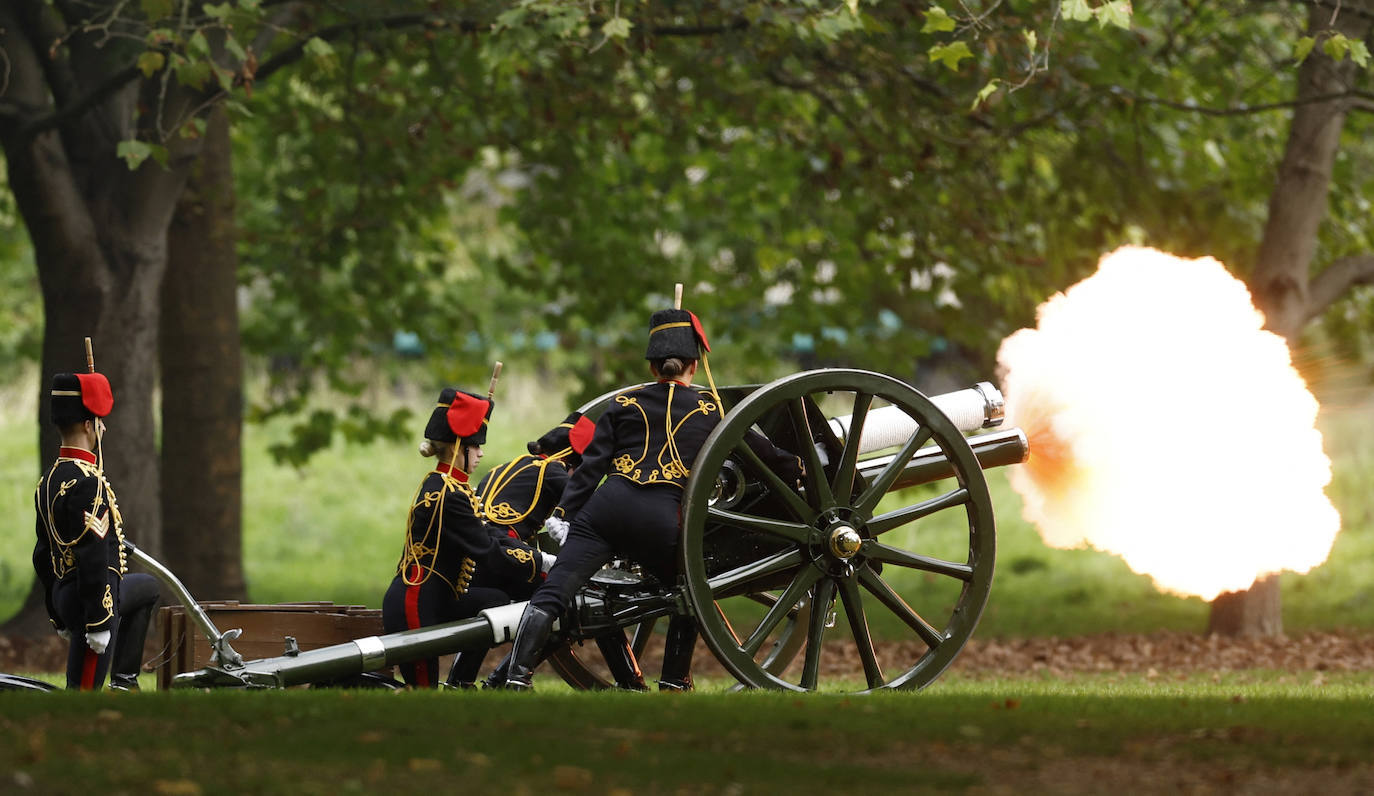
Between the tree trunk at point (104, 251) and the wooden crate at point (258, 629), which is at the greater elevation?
the tree trunk at point (104, 251)

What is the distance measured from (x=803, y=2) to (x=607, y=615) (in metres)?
5.36

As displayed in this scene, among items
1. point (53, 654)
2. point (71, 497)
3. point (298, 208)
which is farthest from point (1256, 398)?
point (298, 208)

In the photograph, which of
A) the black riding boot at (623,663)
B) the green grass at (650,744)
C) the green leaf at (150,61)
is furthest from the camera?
the green leaf at (150,61)

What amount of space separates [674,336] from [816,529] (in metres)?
1.16

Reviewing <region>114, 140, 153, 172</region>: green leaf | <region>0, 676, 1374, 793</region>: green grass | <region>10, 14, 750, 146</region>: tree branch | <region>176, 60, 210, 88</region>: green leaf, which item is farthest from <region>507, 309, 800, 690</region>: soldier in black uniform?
<region>10, 14, 750, 146</region>: tree branch

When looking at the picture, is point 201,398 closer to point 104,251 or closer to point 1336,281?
point 104,251

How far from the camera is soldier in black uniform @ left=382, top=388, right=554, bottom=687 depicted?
8500 millimetres

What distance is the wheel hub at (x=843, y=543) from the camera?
27.3ft

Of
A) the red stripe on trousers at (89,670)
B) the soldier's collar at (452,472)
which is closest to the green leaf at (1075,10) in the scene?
the soldier's collar at (452,472)

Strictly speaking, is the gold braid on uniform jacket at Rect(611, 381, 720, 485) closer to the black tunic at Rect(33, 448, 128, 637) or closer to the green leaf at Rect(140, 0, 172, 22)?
the black tunic at Rect(33, 448, 128, 637)

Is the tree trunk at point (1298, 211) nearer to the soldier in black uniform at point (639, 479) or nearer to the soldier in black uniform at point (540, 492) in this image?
the soldier in black uniform at point (540, 492)

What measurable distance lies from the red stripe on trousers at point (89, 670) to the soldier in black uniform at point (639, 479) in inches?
75.4

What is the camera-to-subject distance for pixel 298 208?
1719cm

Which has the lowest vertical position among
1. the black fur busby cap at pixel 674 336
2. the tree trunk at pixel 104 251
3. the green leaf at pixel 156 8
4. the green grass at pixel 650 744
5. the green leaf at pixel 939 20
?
the green grass at pixel 650 744
